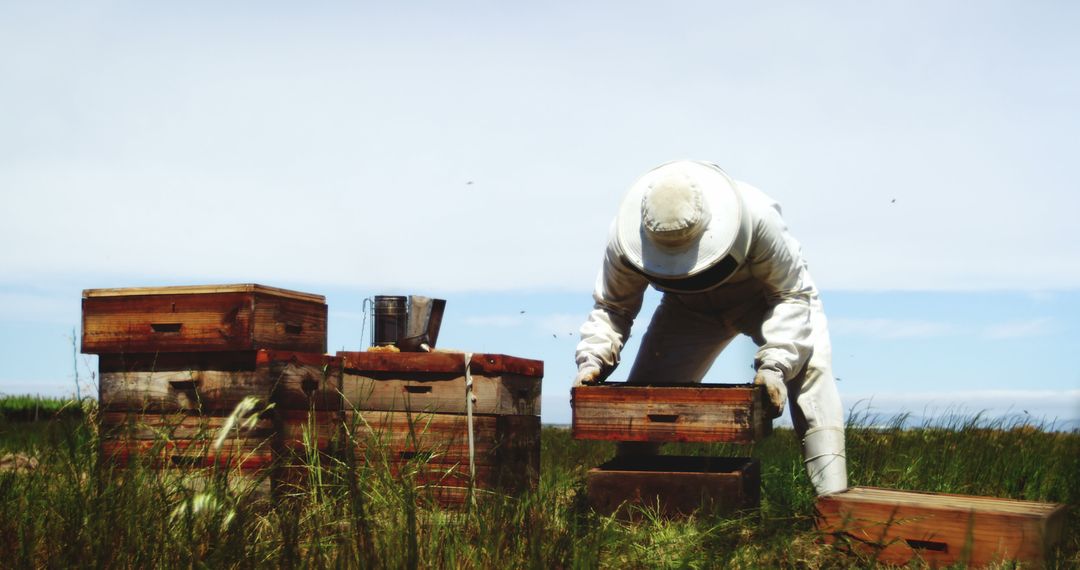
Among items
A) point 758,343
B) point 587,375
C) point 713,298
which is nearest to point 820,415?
point 758,343

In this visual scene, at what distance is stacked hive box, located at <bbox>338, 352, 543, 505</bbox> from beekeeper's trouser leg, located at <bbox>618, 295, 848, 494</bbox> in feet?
2.20

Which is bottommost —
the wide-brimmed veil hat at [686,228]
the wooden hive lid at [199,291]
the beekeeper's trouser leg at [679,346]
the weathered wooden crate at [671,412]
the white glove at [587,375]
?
the weathered wooden crate at [671,412]

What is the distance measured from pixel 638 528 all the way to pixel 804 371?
1.33 metres

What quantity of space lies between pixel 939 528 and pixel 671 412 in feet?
3.85

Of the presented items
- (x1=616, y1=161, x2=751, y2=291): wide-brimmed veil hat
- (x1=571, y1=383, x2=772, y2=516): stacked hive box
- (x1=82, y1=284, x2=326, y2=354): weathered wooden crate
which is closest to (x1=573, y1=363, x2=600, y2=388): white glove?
(x1=571, y1=383, x2=772, y2=516): stacked hive box

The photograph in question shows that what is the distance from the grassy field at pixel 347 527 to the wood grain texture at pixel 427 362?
553 mm

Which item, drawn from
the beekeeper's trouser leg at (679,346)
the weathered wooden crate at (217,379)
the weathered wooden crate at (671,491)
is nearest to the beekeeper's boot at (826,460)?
the weathered wooden crate at (671,491)

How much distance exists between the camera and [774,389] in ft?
13.8

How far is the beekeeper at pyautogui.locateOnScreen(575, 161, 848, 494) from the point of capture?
13.6ft

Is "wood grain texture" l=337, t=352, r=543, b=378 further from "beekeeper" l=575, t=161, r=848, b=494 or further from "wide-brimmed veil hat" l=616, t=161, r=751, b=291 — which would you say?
"wide-brimmed veil hat" l=616, t=161, r=751, b=291

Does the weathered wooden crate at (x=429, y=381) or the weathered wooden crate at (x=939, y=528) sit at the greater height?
the weathered wooden crate at (x=429, y=381)

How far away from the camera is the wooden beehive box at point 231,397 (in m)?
4.47

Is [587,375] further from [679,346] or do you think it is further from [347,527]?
[347,527]

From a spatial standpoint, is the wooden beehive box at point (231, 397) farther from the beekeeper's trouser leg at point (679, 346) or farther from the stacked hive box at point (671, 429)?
the beekeeper's trouser leg at point (679, 346)
